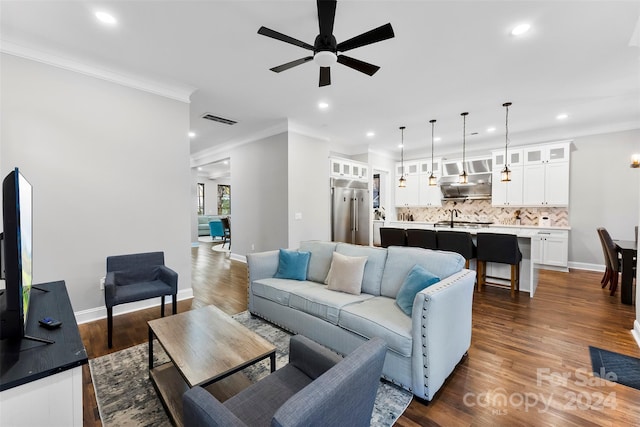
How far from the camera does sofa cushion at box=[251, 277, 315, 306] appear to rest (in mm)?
2867

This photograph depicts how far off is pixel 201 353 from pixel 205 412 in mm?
825

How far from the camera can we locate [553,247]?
226 inches

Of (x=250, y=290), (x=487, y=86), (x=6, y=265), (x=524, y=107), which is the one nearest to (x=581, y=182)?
(x=524, y=107)

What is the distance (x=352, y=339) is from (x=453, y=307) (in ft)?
2.67

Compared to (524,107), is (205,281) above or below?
below

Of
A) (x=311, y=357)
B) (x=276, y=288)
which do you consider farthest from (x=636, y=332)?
(x=276, y=288)

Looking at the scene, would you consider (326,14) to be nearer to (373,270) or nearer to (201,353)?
(373,270)

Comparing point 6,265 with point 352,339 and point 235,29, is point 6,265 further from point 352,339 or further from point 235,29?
point 235,29

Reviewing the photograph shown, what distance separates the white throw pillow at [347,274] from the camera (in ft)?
8.96

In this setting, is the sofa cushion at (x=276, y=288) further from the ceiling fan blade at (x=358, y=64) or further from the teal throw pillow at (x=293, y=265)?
the ceiling fan blade at (x=358, y=64)

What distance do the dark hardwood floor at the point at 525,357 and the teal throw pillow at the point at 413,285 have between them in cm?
64

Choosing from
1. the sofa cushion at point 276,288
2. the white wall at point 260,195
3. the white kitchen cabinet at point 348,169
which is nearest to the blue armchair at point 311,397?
the sofa cushion at point 276,288

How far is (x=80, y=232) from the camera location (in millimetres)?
3150

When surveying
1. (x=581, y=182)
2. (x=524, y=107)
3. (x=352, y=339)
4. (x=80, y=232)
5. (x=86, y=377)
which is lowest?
(x=86, y=377)
